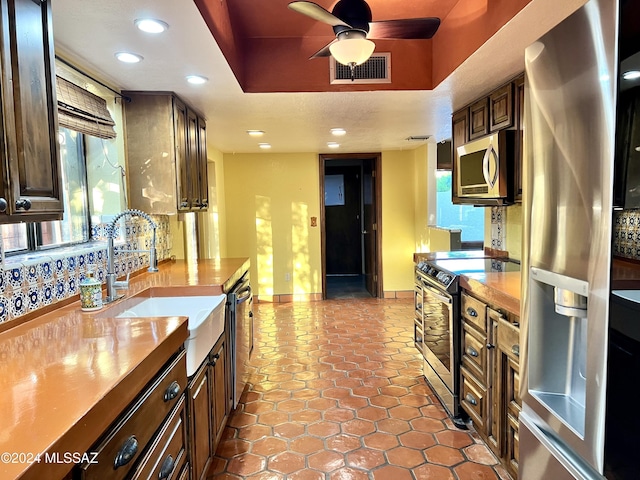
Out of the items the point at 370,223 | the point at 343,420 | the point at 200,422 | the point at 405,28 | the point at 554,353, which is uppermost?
the point at 405,28

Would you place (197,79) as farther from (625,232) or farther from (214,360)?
(625,232)

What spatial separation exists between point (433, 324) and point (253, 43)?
218cm

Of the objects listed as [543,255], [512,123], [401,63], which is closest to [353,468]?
[543,255]

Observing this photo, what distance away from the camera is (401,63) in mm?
2557

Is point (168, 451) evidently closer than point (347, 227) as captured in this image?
Yes

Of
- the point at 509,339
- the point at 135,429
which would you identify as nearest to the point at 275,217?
the point at 509,339

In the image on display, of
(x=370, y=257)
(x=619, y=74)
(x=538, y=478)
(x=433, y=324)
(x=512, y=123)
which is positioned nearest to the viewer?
(x=619, y=74)

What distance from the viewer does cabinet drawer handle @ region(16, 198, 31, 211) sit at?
1131 millimetres

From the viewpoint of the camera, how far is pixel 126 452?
1.03 meters

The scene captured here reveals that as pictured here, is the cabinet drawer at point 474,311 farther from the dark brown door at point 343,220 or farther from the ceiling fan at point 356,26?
the dark brown door at point 343,220

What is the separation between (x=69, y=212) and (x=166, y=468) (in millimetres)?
1560

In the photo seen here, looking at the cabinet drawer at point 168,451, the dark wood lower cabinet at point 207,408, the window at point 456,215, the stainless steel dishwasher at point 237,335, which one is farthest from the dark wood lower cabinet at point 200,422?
the window at point 456,215

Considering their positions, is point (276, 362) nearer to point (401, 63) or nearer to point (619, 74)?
point (401, 63)

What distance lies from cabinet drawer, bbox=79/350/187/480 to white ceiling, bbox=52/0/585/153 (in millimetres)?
1348
